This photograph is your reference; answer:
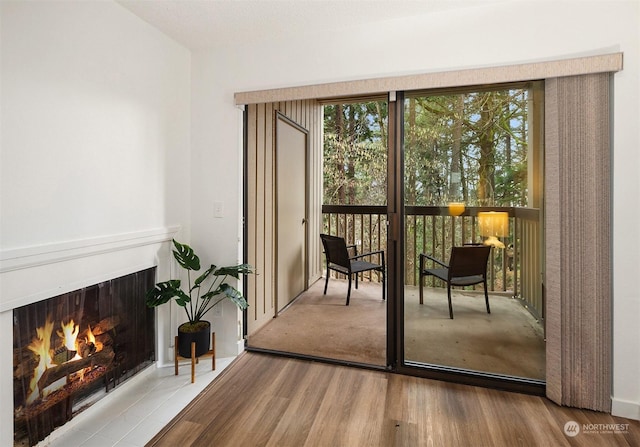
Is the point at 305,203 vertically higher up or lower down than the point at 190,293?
higher up

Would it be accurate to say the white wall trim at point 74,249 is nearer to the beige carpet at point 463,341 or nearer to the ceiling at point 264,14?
the beige carpet at point 463,341

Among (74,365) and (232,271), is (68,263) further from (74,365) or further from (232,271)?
(232,271)

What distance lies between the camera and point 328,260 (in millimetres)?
4023

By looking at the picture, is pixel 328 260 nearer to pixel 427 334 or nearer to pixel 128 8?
pixel 427 334

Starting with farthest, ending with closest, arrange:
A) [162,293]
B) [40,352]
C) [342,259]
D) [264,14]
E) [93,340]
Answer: [342,259]
[162,293]
[264,14]
[93,340]
[40,352]

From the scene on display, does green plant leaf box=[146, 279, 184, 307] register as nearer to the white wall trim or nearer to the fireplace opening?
the fireplace opening

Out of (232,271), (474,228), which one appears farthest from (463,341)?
(232,271)

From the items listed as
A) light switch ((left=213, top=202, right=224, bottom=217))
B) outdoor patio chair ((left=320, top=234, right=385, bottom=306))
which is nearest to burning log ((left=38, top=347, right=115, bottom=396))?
light switch ((left=213, top=202, right=224, bottom=217))

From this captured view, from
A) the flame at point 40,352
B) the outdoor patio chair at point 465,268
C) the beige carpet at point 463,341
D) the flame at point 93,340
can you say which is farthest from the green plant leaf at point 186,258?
the outdoor patio chair at point 465,268

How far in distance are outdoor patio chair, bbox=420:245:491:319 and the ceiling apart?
4.95 ft

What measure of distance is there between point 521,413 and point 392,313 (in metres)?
0.90

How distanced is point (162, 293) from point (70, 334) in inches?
20.7

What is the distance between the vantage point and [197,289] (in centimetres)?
262

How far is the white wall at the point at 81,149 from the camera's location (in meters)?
1.49
